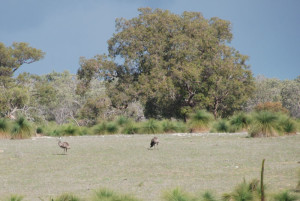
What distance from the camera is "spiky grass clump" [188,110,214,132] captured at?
23081 millimetres

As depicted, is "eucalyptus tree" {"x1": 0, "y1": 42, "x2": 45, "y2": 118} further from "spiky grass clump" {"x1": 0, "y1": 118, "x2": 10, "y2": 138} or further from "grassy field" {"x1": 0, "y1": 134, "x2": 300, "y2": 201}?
"grassy field" {"x1": 0, "y1": 134, "x2": 300, "y2": 201}

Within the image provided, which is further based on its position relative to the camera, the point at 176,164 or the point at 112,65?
the point at 112,65

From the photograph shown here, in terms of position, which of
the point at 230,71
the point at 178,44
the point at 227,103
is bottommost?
the point at 227,103

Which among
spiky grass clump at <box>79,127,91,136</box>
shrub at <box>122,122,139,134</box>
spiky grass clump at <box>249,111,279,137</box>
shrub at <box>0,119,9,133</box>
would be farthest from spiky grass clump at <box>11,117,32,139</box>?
spiky grass clump at <box>249,111,279,137</box>

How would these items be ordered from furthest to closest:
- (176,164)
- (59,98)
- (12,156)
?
(59,98) → (12,156) → (176,164)

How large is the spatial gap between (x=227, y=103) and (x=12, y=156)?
2362 centimetres

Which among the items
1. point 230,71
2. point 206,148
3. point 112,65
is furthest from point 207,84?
point 206,148

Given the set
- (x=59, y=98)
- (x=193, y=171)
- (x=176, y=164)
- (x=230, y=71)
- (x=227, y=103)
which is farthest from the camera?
(x=59, y=98)

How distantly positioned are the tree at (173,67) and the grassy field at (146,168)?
17.5 metres

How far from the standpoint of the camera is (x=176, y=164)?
36.7 ft

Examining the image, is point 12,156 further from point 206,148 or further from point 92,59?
point 92,59

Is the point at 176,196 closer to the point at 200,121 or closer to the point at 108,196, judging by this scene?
the point at 108,196

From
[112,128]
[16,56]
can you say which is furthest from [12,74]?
[112,128]

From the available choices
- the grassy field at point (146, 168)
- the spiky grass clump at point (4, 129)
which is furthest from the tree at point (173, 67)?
the grassy field at point (146, 168)
